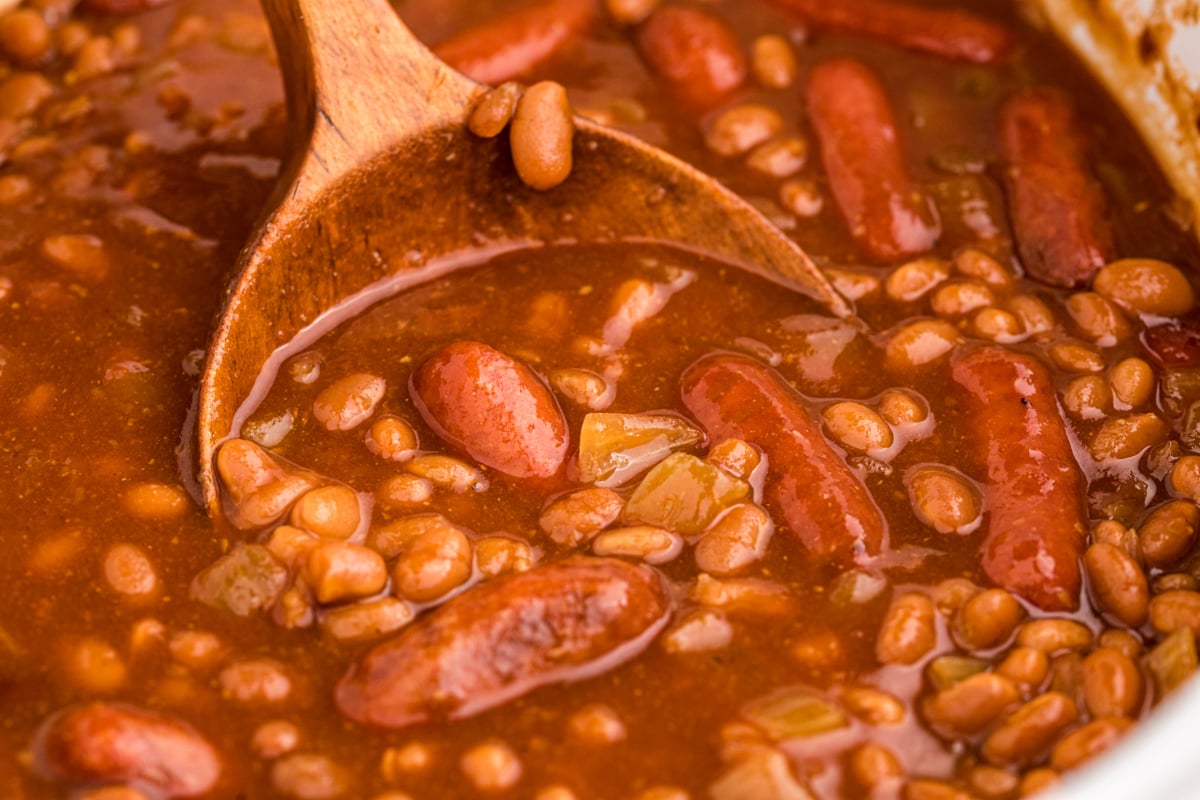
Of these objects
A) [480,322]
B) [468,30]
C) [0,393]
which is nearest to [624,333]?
[480,322]

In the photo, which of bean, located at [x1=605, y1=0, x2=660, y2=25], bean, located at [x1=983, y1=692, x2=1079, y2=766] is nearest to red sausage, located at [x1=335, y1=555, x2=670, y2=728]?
bean, located at [x1=983, y1=692, x2=1079, y2=766]

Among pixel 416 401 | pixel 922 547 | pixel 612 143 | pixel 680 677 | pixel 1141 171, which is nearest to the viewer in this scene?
pixel 680 677

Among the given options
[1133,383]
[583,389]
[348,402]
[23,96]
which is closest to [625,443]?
[583,389]

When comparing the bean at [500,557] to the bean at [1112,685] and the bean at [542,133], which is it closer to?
the bean at [542,133]

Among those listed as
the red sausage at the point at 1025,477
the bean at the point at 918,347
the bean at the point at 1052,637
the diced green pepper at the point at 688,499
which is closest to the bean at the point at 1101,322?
the red sausage at the point at 1025,477

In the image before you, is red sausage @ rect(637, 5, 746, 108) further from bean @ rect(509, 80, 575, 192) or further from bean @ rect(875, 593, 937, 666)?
bean @ rect(875, 593, 937, 666)

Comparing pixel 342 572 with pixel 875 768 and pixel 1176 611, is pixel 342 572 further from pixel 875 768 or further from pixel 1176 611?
pixel 1176 611

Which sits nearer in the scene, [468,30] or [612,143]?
[612,143]

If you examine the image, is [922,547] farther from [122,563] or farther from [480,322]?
[122,563]
